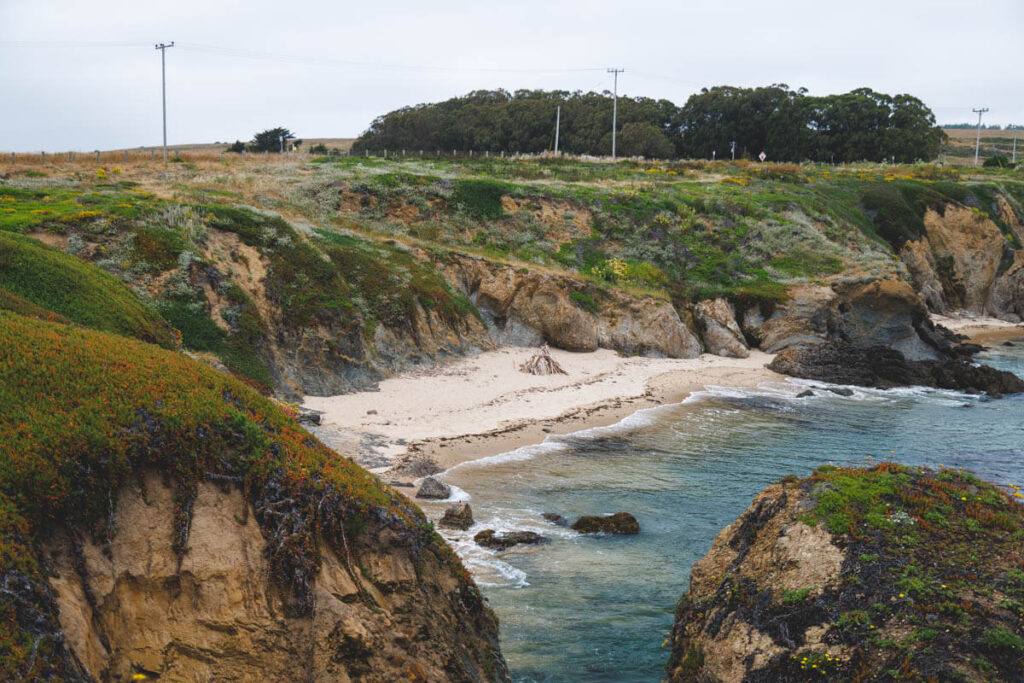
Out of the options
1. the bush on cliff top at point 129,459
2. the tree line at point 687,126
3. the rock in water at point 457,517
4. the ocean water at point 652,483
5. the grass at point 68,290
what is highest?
the tree line at point 687,126

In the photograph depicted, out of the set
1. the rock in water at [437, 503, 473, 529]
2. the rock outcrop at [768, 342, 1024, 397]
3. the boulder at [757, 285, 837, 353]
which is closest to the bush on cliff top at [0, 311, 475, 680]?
the rock in water at [437, 503, 473, 529]

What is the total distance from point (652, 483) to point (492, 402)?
8130mm

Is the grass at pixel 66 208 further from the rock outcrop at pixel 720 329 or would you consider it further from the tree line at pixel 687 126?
the tree line at pixel 687 126

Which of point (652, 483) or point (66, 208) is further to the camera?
point (66, 208)

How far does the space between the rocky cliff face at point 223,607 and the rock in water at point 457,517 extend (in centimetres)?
718

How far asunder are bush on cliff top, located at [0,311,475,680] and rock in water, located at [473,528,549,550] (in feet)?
18.6

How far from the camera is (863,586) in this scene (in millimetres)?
9289

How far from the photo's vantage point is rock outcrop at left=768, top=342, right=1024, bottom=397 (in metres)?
34.8

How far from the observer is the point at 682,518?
59.9 ft

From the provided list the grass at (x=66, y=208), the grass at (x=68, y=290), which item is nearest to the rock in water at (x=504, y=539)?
the grass at (x=68, y=290)

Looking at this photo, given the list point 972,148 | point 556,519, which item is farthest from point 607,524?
point 972,148

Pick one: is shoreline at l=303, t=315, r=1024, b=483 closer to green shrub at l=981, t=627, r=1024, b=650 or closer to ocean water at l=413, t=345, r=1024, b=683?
ocean water at l=413, t=345, r=1024, b=683

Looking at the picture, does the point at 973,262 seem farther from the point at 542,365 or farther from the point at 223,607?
the point at 223,607

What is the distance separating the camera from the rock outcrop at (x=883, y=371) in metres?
34.8
